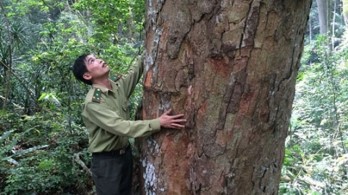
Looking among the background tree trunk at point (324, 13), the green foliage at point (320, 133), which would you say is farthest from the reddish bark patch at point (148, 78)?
the background tree trunk at point (324, 13)

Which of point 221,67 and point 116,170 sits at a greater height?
point 221,67

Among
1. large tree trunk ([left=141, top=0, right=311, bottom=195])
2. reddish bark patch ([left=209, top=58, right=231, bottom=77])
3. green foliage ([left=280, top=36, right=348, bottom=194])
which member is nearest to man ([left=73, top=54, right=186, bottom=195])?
large tree trunk ([left=141, top=0, right=311, bottom=195])

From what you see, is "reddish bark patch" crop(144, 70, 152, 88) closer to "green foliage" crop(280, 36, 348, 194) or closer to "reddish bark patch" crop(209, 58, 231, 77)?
"reddish bark patch" crop(209, 58, 231, 77)

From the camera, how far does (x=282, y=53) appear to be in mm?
1883

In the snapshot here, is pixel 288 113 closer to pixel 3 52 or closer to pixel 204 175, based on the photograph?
pixel 204 175

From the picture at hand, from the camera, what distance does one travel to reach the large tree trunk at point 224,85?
1847mm

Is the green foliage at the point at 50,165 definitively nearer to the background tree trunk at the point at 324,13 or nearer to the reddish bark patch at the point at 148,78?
the reddish bark patch at the point at 148,78

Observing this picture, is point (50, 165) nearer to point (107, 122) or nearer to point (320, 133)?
point (107, 122)

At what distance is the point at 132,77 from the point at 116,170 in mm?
673

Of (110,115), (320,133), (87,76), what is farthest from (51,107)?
(320,133)

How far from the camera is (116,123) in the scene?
2420 mm

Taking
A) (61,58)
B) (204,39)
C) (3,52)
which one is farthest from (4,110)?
(204,39)

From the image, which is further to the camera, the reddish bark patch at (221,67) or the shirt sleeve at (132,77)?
the shirt sleeve at (132,77)

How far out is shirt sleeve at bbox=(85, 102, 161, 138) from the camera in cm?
219
